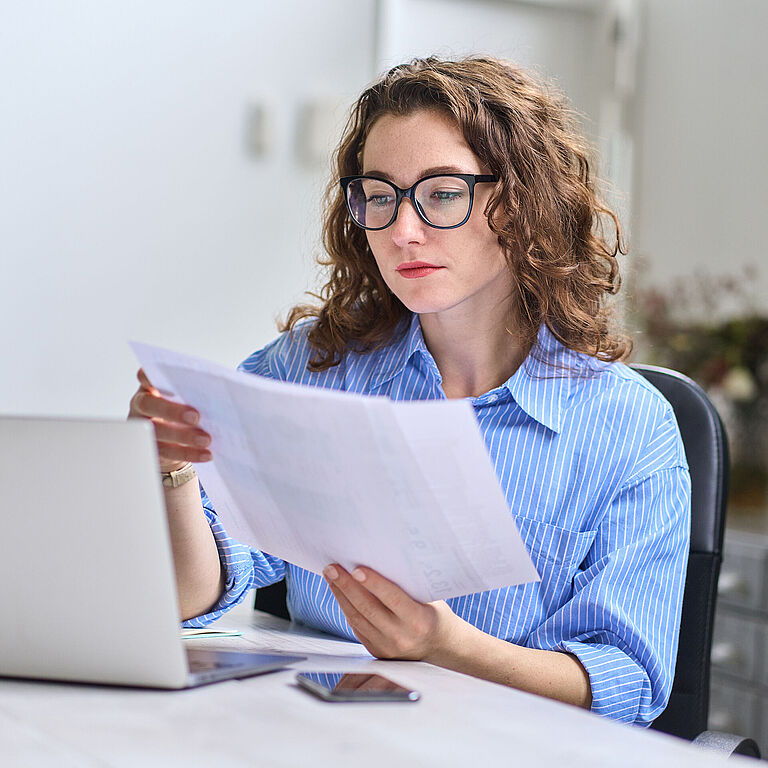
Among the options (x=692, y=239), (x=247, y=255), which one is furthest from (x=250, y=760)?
(x=692, y=239)

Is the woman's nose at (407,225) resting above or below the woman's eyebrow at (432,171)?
below

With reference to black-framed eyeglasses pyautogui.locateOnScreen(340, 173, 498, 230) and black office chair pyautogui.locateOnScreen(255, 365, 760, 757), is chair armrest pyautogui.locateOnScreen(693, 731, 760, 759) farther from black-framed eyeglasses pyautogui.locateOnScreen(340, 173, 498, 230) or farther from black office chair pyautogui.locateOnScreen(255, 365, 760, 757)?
black-framed eyeglasses pyautogui.locateOnScreen(340, 173, 498, 230)

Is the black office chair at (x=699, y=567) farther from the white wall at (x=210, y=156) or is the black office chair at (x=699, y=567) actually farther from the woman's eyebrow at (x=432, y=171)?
the white wall at (x=210, y=156)

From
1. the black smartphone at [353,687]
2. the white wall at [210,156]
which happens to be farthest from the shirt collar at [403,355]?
the white wall at [210,156]

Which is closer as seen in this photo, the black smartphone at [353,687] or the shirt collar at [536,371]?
the black smartphone at [353,687]

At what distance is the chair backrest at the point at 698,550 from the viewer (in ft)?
A: 4.12

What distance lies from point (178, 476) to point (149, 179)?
1.68 m

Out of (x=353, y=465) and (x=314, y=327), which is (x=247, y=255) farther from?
(x=353, y=465)

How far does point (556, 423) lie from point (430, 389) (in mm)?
179

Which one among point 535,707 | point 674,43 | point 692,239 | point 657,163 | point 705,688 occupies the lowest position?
point 705,688

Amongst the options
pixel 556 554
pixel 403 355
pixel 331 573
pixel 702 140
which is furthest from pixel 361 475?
pixel 702 140

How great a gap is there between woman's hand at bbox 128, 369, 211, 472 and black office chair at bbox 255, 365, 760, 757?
65 cm

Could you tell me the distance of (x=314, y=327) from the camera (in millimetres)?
1460

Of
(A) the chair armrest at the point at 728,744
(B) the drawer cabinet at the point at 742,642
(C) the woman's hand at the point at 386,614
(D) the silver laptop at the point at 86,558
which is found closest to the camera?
(D) the silver laptop at the point at 86,558
